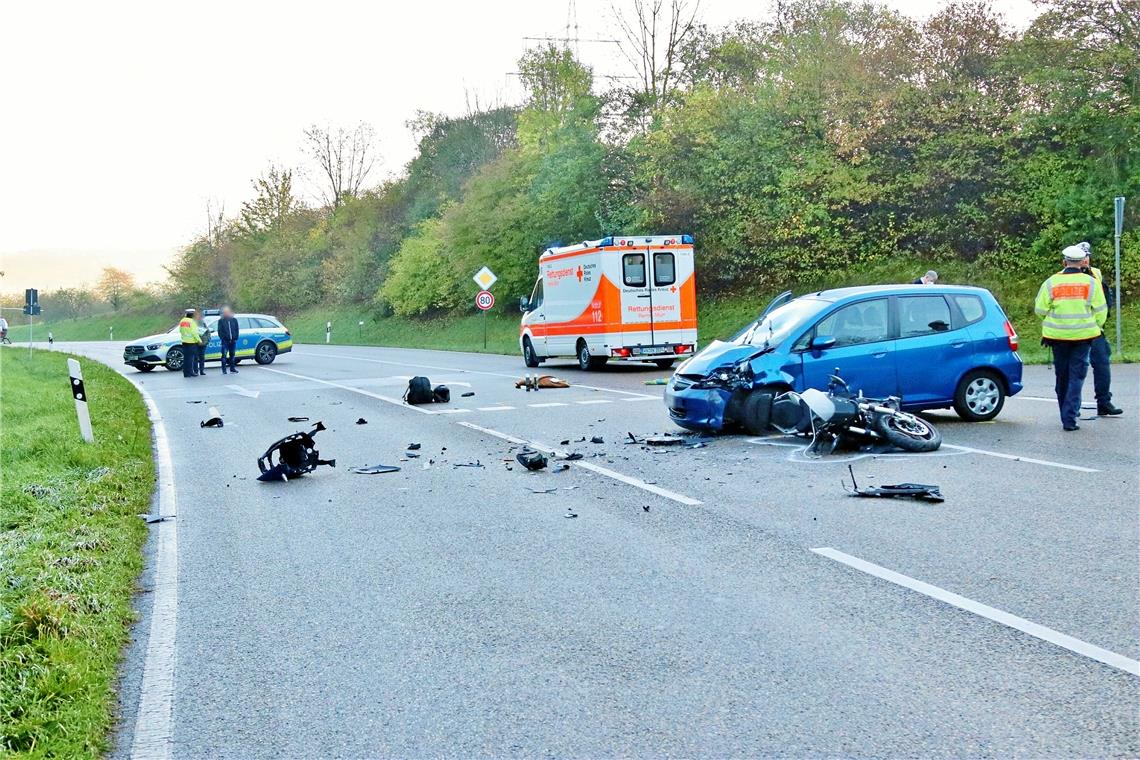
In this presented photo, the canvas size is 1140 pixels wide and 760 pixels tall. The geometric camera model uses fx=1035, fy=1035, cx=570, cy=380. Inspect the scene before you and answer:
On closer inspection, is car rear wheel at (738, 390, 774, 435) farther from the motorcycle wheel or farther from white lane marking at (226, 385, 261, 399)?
white lane marking at (226, 385, 261, 399)

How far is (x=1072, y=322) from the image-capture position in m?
11.4

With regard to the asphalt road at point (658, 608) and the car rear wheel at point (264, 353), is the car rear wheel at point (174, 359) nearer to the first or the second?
the car rear wheel at point (264, 353)

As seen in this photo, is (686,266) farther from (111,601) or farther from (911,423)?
(111,601)

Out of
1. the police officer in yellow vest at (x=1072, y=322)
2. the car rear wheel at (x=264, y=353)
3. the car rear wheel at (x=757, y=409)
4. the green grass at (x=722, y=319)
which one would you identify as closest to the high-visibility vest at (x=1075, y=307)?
the police officer in yellow vest at (x=1072, y=322)

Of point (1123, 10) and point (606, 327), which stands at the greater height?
point (1123, 10)

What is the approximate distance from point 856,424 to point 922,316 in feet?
7.72

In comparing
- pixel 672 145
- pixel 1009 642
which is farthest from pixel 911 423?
pixel 672 145

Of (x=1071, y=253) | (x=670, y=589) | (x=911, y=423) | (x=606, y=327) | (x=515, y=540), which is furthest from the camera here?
(x=606, y=327)

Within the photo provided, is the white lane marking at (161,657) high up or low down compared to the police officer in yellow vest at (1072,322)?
down

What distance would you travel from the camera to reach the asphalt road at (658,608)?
373cm

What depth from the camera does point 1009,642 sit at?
449 cm

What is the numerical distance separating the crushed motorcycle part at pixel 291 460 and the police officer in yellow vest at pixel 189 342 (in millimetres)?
17199

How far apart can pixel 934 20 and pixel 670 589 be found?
30.0 meters

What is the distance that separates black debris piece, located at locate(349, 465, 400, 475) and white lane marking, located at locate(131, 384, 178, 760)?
1.87 meters
